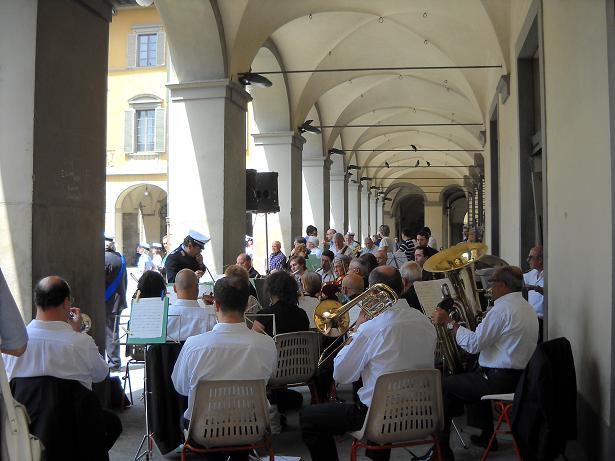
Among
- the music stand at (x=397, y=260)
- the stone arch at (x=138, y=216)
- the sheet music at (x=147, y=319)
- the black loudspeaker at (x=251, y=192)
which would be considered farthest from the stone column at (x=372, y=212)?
the sheet music at (x=147, y=319)

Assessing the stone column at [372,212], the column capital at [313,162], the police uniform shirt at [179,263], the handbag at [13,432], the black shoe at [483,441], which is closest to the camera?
the handbag at [13,432]

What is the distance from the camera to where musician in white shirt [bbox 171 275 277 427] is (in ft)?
11.9

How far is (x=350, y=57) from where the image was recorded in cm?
1534

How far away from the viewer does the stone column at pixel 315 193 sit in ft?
64.6

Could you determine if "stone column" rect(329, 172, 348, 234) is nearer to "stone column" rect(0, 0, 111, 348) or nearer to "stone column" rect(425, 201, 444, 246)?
"stone column" rect(0, 0, 111, 348)

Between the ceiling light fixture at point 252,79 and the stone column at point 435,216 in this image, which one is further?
the stone column at point 435,216

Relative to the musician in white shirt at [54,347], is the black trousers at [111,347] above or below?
below

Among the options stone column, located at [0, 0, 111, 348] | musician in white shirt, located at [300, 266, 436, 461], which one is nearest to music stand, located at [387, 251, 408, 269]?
stone column, located at [0, 0, 111, 348]

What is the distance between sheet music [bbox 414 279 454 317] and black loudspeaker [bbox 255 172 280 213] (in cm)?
Result: 647

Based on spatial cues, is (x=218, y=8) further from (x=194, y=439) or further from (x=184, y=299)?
(x=194, y=439)

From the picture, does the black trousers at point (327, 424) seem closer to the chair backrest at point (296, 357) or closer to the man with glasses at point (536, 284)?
the chair backrest at point (296, 357)

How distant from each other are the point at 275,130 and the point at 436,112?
8.02 m

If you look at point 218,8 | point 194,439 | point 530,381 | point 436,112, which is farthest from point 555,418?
point 436,112

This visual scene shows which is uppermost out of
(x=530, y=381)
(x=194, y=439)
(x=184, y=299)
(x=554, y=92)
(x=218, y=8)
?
(x=218, y=8)
